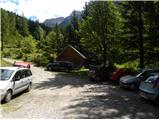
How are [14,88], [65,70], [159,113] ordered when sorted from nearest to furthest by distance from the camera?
1. [159,113]
2. [14,88]
3. [65,70]

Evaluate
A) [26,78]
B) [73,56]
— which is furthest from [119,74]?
[73,56]

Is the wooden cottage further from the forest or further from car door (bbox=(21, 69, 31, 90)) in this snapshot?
car door (bbox=(21, 69, 31, 90))

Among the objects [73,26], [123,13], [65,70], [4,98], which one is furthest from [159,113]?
[73,26]

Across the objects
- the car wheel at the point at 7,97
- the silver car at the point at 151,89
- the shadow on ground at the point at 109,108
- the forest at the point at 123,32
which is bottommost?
the shadow on ground at the point at 109,108

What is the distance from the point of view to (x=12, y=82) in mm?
16234

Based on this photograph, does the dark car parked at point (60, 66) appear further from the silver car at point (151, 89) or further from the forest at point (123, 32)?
the silver car at point (151, 89)

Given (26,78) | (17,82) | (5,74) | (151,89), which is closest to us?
(151,89)

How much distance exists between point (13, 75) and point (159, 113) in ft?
26.3

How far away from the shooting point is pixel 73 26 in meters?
77.9

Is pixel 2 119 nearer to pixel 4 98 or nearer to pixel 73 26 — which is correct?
pixel 4 98

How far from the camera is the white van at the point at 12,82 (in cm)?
1531

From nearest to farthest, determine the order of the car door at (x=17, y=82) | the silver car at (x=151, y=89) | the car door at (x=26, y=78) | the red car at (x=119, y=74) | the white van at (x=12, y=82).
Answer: the silver car at (x=151, y=89) → the white van at (x=12, y=82) → the car door at (x=17, y=82) → the car door at (x=26, y=78) → the red car at (x=119, y=74)

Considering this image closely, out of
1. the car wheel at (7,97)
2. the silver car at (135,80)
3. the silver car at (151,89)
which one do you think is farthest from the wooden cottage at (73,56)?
the car wheel at (7,97)

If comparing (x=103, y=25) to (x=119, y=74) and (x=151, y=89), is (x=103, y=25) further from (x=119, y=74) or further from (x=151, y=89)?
(x=151, y=89)
